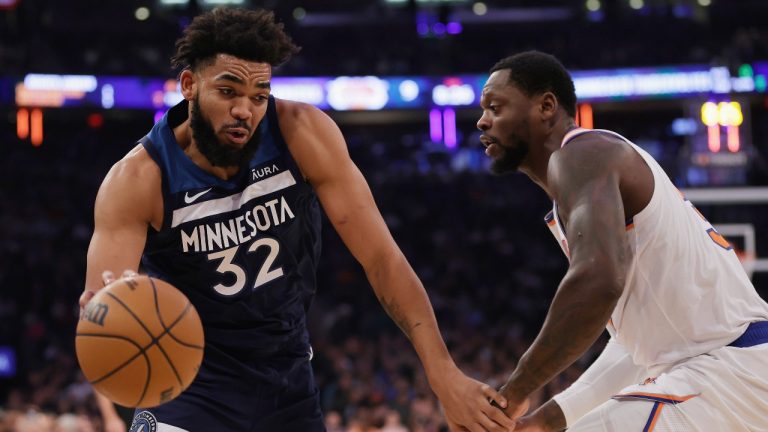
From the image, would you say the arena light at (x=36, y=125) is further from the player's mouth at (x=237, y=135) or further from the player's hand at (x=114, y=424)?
the player's mouth at (x=237, y=135)

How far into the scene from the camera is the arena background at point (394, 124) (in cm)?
1681

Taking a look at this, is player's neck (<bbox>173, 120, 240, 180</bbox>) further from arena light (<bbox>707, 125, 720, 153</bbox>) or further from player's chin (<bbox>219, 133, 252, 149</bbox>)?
arena light (<bbox>707, 125, 720, 153</bbox>)

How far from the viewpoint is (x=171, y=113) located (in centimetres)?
388

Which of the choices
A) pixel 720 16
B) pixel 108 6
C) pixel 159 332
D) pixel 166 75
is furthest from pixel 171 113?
pixel 720 16

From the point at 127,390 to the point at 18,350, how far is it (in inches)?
596

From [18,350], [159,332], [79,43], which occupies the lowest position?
[18,350]

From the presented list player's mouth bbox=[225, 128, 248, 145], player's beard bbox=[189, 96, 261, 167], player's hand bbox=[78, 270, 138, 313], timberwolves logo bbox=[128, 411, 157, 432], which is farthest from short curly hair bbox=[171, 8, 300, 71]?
timberwolves logo bbox=[128, 411, 157, 432]

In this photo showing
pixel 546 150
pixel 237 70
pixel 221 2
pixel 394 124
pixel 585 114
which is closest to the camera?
pixel 237 70

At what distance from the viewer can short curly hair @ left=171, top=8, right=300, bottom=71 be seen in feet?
12.0

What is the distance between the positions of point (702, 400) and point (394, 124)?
1734cm

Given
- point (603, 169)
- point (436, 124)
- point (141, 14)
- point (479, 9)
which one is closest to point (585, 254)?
point (603, 169)

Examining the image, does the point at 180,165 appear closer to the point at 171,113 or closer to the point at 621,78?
the point at 171,113

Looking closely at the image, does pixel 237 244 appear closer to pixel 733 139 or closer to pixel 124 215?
pixel 124 215

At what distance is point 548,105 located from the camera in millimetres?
3703
